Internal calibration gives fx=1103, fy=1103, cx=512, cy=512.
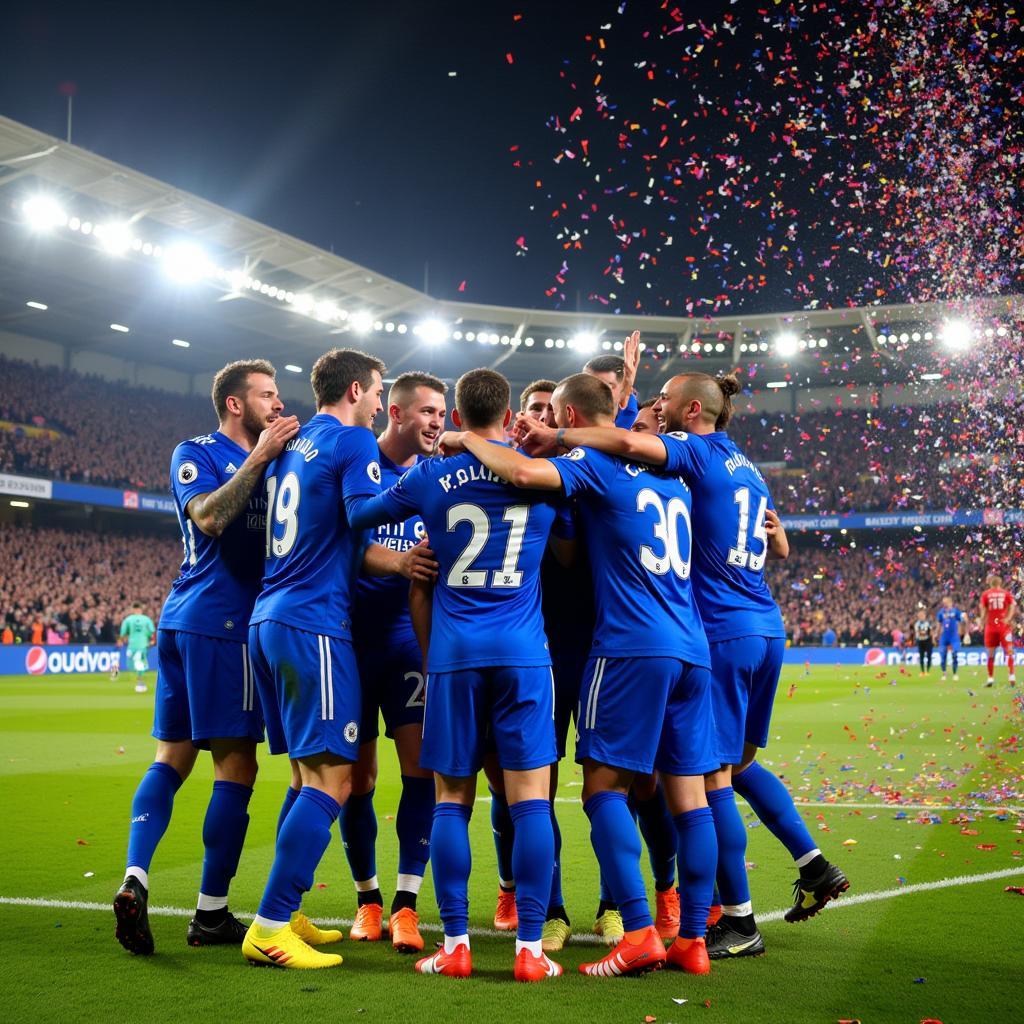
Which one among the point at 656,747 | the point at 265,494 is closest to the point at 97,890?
the point at 265,494

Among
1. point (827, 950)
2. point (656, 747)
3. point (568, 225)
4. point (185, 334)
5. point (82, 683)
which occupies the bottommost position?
point (82, 683)

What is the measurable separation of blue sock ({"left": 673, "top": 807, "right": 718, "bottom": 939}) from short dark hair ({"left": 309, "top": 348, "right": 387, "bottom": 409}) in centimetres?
224

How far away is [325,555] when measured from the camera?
177 inches

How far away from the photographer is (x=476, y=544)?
13.9ft

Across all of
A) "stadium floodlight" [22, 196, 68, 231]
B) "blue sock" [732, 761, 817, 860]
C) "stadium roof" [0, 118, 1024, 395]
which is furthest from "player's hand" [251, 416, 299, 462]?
"stadium floodlight" [22, 196, 68, 231]

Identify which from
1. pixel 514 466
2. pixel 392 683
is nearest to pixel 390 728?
pixel 392 683

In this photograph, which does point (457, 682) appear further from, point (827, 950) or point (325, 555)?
point (827, 950)

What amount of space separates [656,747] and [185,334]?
37005 millimetres

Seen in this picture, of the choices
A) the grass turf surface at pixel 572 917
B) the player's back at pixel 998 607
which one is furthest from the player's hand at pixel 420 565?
the player's back at pixel 998 607

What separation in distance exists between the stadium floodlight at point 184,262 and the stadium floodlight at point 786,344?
21.5 metres

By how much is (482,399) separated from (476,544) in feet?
1.96

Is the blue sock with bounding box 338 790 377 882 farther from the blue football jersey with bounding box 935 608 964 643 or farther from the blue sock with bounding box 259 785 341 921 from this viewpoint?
the blue football jersey with bounding box 935 608 964 643

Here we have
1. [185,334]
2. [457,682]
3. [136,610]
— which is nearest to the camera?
[457,682]

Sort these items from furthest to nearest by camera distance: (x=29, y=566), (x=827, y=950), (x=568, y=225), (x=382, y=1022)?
(x=568, y=225), (x=29, y=566), (x=827, y=950), (x=382, y=1022)
